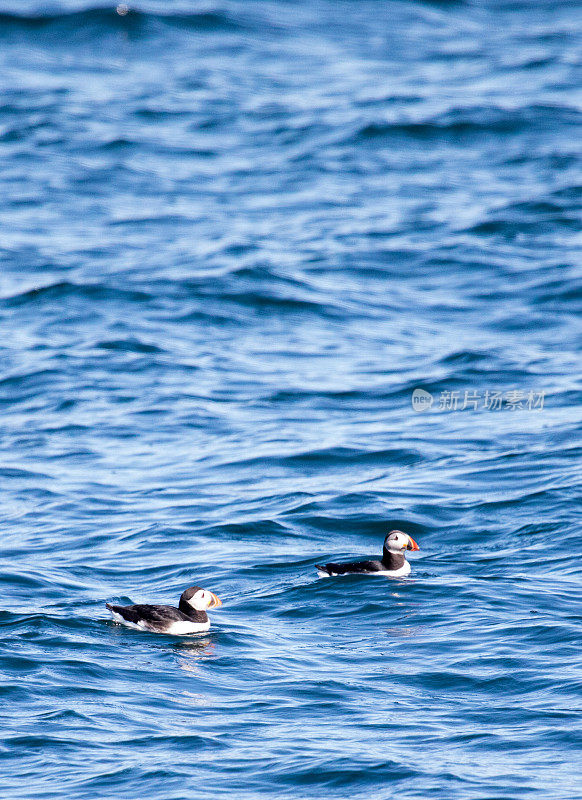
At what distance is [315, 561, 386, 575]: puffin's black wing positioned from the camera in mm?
14359

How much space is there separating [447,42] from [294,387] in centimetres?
2651

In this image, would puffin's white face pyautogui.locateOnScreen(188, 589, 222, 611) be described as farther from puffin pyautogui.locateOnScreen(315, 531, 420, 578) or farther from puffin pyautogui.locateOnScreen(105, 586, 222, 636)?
puffin pyautogui.locateOnScreen(315, 531, 420, 578)

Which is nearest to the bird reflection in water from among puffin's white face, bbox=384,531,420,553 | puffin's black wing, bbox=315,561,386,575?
puffin's black wing, bbox=315,561,386,575

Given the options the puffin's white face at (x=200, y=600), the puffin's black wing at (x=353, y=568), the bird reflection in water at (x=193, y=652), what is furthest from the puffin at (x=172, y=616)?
the puffin's black wing at (x=353, y=568)

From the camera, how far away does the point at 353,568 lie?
47.5 feet

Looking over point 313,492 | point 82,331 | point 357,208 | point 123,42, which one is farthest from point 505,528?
point 123,42

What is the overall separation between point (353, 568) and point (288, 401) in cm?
658

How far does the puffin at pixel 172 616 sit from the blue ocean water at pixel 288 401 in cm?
20

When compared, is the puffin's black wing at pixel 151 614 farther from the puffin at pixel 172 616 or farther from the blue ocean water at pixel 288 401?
the blue ocean water at pixel 288 401

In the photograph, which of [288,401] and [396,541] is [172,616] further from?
[288,401]

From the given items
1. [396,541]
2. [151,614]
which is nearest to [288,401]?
[396,541]

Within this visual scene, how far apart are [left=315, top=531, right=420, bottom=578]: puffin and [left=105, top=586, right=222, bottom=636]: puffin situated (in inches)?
78.0

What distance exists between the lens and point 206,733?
1033 centimetres

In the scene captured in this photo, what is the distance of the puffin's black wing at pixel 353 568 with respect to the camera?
47.1 ft
